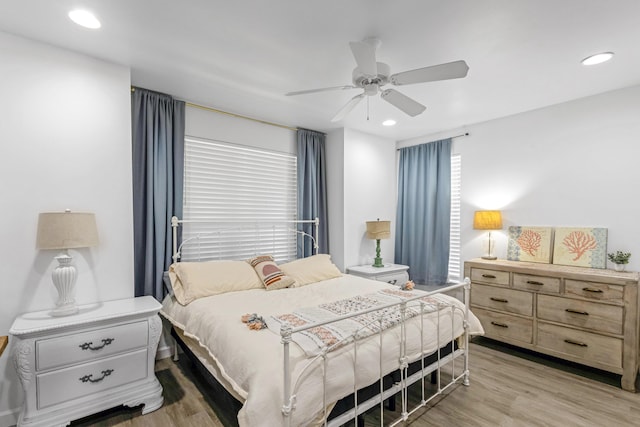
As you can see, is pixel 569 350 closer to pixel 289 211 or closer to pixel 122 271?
pixel 289 211

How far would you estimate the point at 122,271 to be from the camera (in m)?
2.47

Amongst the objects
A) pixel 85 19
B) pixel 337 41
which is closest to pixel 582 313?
pixel 337 41

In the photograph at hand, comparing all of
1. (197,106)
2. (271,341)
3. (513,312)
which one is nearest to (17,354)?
(271,341)

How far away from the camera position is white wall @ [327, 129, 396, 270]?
4.19 m

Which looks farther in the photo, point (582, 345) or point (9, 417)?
point (582, 345)

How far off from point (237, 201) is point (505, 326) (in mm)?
3277

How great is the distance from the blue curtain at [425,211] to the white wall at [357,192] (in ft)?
0.75

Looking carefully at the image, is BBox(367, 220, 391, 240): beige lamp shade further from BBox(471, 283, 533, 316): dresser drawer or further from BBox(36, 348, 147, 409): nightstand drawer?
BBox(36, 348, 147, 409): nightstand drawer

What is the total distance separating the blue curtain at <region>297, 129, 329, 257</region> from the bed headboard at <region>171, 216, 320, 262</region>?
0.09 m

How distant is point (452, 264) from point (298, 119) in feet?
9.41

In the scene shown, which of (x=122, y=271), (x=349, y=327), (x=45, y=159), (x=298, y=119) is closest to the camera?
(x=349, y=327)

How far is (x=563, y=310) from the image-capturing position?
2.81m

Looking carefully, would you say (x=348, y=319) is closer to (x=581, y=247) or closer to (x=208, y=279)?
(x=208, y=279)

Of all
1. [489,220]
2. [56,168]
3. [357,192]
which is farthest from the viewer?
[357,192]
